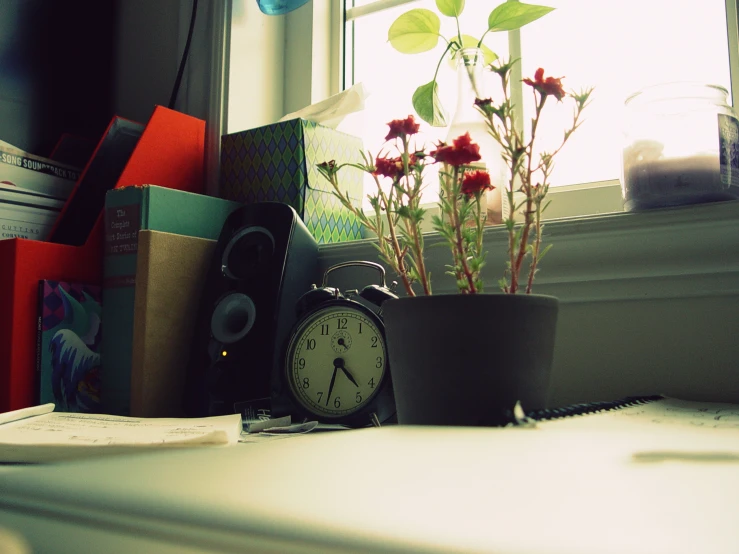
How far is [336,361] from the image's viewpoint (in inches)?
31.8

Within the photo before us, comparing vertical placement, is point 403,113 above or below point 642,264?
above

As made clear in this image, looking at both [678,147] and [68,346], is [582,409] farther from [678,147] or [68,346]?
[68,346]

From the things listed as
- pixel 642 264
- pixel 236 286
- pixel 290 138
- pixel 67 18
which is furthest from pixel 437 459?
pixel 67 18

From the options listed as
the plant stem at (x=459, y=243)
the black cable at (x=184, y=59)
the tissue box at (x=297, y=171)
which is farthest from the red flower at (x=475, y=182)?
the black cable at (x=184, y=59)

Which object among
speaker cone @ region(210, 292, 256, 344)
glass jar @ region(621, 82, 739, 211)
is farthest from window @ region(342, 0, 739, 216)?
speaker cone @ region(210, 292, 256, 344)

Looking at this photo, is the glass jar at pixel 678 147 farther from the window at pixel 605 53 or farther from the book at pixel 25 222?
the book at pixel 25 222

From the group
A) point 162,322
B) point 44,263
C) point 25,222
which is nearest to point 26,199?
point 25,222

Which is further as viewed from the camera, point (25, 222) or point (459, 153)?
point (25, 222)

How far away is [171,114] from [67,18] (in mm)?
435

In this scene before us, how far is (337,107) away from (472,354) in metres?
0.74

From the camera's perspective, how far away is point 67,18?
1.36 metres

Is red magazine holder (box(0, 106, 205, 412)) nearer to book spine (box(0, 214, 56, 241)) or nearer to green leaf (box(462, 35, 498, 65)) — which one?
book spine (box(0, 214, 56, 241))

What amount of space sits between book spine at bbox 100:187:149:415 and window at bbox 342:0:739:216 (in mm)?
549

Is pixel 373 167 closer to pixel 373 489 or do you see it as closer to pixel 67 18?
pixel 373 489
